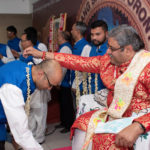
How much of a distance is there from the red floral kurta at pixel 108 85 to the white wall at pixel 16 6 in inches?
208

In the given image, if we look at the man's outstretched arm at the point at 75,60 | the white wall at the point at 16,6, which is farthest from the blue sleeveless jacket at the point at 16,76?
the white wall at the point at 16,6

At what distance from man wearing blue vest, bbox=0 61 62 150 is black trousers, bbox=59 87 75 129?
227cm

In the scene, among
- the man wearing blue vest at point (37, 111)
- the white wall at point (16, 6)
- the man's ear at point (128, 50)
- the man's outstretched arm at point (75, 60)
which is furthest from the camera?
the white wall at point (16, 6)

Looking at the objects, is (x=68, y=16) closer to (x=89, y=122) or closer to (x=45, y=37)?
(x=45, y=37)

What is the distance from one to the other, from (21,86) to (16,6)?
614cm

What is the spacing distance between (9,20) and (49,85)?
722 cm

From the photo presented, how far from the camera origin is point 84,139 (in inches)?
76.0

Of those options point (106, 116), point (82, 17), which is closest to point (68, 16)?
point (82, 17)

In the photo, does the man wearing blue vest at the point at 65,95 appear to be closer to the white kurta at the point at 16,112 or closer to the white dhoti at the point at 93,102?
the white dhoti at the point at 93,102

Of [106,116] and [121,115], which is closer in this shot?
[121,115]

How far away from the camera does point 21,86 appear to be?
178cm

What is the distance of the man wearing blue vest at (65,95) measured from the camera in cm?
395

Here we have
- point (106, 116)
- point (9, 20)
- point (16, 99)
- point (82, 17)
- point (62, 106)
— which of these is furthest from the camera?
point (9, 20)

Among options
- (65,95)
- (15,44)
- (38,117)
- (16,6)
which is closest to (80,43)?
(65,95)
